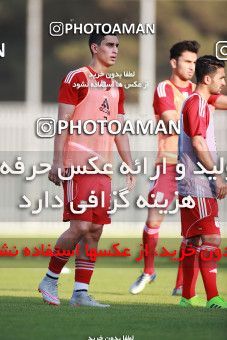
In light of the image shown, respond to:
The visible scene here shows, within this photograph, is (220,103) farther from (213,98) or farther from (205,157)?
(205,157)

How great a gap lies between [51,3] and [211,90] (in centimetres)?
2371

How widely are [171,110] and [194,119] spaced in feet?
4.90

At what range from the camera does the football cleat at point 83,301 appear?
10359 millimetres

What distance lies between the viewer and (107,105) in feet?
34.8

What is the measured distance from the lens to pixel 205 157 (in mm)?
10398

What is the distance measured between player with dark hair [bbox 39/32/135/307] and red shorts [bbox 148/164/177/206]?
5.00 ft

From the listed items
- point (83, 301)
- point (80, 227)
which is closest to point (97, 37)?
point (80, 227)

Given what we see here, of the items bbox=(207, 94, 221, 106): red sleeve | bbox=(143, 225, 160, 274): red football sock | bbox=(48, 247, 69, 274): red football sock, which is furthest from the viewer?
bbox=(143, 225, 160, 274): red football sock

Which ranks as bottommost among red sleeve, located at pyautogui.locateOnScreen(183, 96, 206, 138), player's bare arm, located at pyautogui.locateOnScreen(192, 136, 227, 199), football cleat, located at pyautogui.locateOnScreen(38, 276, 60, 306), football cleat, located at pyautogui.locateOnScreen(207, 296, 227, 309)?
football cleat, located at pyautogui.locateOnScreen(207, 296, 227, 309)

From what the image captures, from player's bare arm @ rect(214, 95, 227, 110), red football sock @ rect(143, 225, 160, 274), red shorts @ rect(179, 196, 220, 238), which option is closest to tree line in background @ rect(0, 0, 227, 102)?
red football sock @ rect(143, 225, 160, 274)

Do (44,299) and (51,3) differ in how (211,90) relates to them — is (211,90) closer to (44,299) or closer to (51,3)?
(44,299)

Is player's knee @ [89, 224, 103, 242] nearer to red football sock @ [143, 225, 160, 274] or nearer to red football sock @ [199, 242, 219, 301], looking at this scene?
red football sock @ [199, 242, 219, 301]

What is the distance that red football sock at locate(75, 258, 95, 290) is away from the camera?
10.5 metres

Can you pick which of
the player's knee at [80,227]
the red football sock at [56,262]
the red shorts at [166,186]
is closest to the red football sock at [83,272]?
the red football sock at [56,262]
